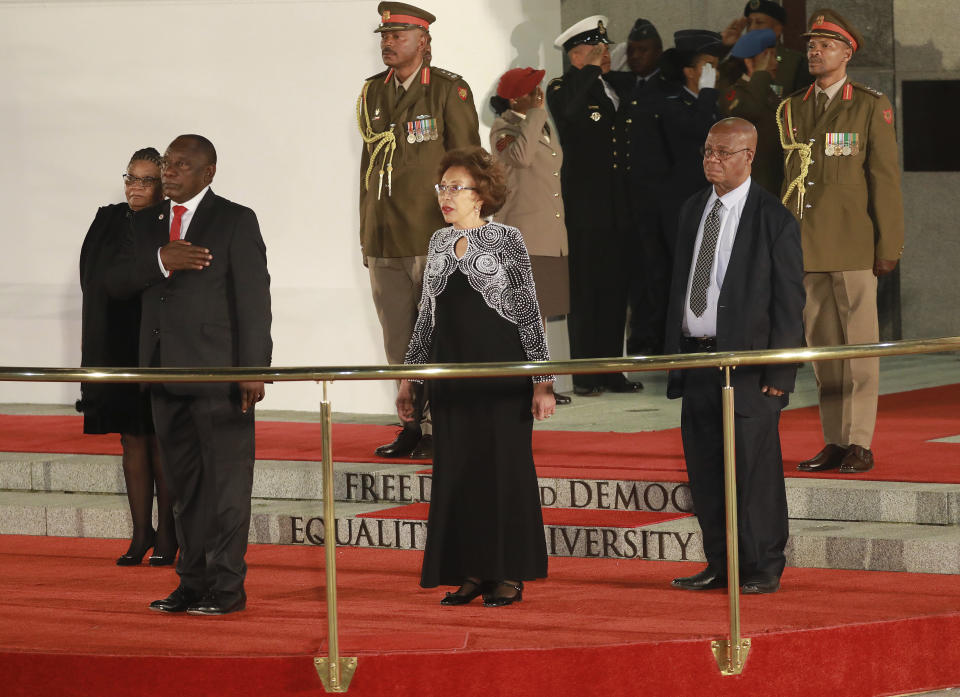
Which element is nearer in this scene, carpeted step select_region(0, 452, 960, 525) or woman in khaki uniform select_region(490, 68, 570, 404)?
carpeted step select_region(0, 452, 960, 525)

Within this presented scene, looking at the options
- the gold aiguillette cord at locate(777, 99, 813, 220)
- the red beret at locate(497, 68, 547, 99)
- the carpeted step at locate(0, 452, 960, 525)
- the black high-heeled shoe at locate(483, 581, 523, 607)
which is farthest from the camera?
the red beret at locate(497, 68, 547, 99)

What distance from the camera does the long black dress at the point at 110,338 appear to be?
5961mm

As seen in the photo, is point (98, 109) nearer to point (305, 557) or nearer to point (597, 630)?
point (305, 557)

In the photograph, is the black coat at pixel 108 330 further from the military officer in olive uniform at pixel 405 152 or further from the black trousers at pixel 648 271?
the black trousers at pixel 648 271

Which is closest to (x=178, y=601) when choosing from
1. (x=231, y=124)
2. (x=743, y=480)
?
(x=743, y=480)

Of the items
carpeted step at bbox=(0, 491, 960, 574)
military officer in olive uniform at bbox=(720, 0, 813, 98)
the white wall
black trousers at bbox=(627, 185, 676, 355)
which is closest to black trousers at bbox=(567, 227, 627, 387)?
black trousers at bbox=(627, 185, 676, 355)

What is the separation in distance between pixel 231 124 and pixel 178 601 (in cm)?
395

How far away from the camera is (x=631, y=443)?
671 centimetres

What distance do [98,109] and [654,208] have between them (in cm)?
312

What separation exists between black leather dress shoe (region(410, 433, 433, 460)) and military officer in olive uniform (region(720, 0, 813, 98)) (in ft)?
8.51

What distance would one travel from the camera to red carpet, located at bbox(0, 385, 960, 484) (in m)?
6.02

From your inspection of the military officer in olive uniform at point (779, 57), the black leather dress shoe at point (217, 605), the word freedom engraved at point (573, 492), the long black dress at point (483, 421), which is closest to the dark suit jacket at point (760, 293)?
the long black dress at point (483, 421)

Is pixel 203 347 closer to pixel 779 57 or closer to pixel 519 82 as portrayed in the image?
pixel 519 82

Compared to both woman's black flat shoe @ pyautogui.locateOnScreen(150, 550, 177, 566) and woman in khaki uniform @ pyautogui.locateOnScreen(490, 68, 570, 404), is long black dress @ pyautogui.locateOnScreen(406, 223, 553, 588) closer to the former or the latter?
woman's black flat shoe @ pyautogui.locateOnScreen(150, 550, 177, 566)
